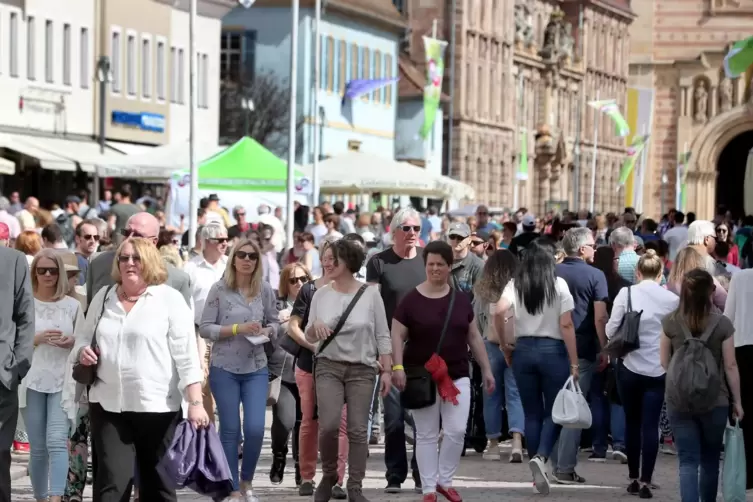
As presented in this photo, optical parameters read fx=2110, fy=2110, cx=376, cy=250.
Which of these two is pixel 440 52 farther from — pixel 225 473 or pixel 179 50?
pixel 225 473

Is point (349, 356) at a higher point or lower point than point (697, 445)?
higher

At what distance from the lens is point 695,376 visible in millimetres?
12805

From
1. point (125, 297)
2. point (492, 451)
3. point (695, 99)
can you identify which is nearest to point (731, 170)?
point (695, 99)

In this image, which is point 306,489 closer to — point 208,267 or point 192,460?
point 208,267

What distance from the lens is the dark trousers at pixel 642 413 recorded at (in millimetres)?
14352

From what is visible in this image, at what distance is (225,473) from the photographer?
1070 cm

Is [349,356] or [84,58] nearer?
[349,356]

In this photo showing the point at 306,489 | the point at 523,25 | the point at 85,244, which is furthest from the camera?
the point at 523,25

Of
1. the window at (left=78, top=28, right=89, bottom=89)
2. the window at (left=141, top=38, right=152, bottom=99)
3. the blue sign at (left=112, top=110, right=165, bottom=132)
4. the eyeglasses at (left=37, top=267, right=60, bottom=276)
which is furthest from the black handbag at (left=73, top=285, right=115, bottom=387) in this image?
the window at (left=141, top=38, right=152, bottom=99)

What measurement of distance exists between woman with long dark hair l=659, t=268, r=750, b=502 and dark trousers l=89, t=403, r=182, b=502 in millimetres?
3732

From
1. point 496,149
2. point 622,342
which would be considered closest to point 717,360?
point 622,342

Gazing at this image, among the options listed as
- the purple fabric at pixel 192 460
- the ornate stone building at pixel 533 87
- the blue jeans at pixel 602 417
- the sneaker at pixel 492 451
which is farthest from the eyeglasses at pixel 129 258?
the ornate stone building at pixel 533 87

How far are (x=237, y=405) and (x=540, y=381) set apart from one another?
8.40 feet

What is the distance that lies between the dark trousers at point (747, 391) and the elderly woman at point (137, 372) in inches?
173
